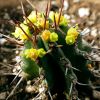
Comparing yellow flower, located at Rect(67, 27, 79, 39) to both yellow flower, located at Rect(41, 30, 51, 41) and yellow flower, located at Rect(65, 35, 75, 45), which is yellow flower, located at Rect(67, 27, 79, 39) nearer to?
yellow flower, located at Rect(65, 35, 75, 45)

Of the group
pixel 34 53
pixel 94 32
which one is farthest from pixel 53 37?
pixel 94 32

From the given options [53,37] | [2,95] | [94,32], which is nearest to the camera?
[53,37]

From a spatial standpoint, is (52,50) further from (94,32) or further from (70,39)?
(94,32)

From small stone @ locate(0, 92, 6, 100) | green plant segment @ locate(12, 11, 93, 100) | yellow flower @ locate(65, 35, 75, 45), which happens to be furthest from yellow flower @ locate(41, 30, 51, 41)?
small stone @ locate(0, 92, 6, 100)

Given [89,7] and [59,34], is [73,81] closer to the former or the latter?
[59,34]

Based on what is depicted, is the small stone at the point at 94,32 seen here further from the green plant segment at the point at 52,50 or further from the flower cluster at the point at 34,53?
the flower cluster at the point at 34,53

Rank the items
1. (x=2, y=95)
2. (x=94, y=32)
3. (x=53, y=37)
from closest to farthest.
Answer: (x=53, y=37) → (x=2, y=95) → (x=94, y=32)

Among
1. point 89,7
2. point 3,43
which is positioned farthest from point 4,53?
point 89,7
